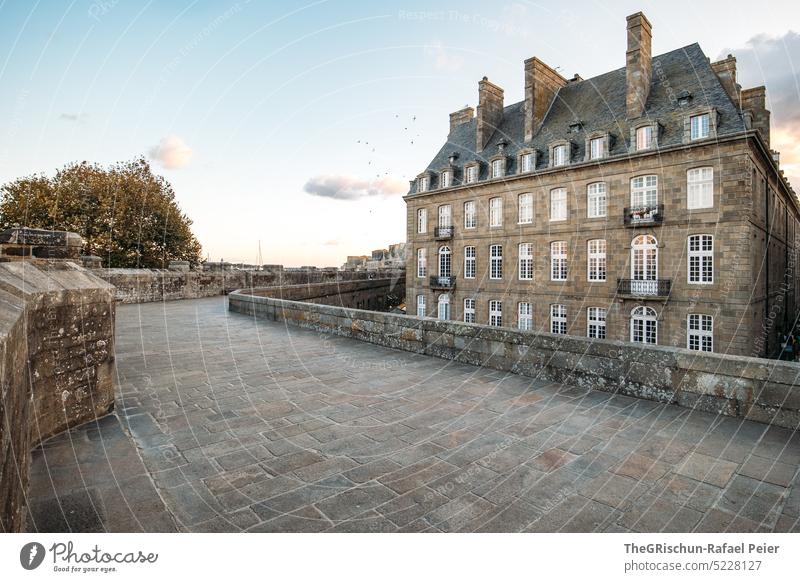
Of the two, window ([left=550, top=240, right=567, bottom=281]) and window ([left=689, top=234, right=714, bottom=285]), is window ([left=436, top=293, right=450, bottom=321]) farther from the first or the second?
window ([left=689, top=234, right=714, bottom=285])

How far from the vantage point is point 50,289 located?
372 centimetres

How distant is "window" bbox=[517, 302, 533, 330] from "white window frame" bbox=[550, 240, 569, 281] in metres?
2.38

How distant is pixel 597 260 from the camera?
23188 mm

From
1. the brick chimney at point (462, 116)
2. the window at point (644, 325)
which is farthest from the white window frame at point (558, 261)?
the brick chimney at point (462, 116)

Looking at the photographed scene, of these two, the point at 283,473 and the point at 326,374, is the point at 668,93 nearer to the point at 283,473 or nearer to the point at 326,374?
the point at 326,374

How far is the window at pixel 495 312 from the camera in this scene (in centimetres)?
2736

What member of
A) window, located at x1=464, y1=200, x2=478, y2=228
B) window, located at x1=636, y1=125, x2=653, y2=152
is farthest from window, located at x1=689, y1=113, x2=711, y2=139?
window, located at x1=464, y1=200, x2=478, y2=228

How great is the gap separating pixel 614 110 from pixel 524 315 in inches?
515

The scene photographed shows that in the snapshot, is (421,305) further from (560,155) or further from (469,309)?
(560,155)

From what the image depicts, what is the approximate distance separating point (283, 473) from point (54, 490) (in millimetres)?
1492

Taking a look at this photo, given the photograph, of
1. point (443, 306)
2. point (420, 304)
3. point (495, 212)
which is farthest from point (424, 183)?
point (443, 306)

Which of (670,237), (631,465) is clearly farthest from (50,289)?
(670,237)

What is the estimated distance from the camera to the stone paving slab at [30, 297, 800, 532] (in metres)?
2.59

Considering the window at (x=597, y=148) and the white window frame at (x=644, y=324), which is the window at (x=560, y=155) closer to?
the window at (x=597, y=148)
